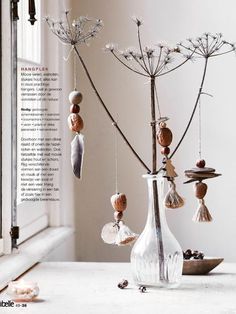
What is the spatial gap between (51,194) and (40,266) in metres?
0.51

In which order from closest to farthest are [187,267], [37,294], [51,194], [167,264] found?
[37,294]
[167,264]
[187,267]
[51,194]

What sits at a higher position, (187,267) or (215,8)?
(215,8)

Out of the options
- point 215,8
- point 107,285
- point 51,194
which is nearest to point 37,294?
point 107,285

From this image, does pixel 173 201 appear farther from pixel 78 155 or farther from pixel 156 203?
pixel 78 155

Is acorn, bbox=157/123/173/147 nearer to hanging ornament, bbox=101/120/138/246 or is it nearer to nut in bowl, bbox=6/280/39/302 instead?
hanging ornament, bbox=101/120/138/246

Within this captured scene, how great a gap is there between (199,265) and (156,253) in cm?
21

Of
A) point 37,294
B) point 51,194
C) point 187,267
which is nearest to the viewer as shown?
point 37,294

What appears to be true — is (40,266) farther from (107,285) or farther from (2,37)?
(2,37)

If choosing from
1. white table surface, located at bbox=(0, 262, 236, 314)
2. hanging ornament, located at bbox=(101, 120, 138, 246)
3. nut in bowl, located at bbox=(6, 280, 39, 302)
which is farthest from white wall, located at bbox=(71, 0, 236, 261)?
nut in bowl, located at bbox=(6, 280, 39, 302)

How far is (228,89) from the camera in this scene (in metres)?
2.39

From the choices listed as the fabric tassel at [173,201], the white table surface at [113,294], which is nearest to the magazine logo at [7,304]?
the white table surface at [113,294]

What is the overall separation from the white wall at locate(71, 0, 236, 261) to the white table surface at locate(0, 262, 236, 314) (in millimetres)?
557

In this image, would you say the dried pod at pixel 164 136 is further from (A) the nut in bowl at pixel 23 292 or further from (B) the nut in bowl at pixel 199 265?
(A) the nut in bowl at pixel 23 292

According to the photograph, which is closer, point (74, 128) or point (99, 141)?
point (74, 128)
